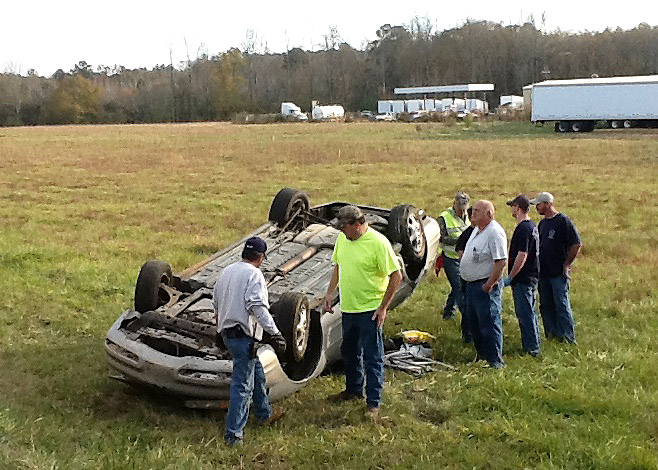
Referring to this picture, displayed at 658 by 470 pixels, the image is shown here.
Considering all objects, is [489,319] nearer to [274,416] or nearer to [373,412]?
[373,412]

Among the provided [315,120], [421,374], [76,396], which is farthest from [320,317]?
[315,120]

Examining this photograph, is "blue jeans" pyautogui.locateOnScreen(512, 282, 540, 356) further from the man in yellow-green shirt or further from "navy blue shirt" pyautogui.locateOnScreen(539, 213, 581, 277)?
the man in yellow-green shirt

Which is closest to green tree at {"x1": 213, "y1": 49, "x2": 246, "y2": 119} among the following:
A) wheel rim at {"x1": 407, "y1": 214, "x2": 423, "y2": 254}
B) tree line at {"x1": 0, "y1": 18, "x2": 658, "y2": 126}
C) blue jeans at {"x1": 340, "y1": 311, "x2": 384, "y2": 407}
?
tree line at {"x1": 0, "y1": 18, "x2": 658, "y2": 126}

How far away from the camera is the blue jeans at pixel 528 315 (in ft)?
22.6

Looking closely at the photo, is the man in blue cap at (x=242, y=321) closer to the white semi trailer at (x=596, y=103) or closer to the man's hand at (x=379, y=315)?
the man's hand at (x=379, y=315)

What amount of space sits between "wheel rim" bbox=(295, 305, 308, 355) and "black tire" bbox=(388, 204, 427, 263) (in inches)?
82.6

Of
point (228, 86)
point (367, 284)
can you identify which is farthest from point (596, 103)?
point (228, 86)

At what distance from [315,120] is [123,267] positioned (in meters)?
55.7

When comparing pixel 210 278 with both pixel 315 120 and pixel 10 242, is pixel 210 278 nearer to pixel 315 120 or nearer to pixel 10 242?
pixel 10 242

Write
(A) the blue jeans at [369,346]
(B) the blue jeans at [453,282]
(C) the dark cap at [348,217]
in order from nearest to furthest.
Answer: (C) the dark cap at [348,217] → (A) the blue jeans at [369,346] → (B) the blue jeans at [453,282]

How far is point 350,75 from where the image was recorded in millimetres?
95562

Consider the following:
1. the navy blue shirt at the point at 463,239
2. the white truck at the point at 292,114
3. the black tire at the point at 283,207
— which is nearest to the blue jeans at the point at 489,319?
the navy blue shirt at the point at 463,239

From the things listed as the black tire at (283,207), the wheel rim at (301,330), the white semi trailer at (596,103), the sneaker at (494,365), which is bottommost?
the sneaker at (494,365)

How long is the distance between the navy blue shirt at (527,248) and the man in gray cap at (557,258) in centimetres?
30
